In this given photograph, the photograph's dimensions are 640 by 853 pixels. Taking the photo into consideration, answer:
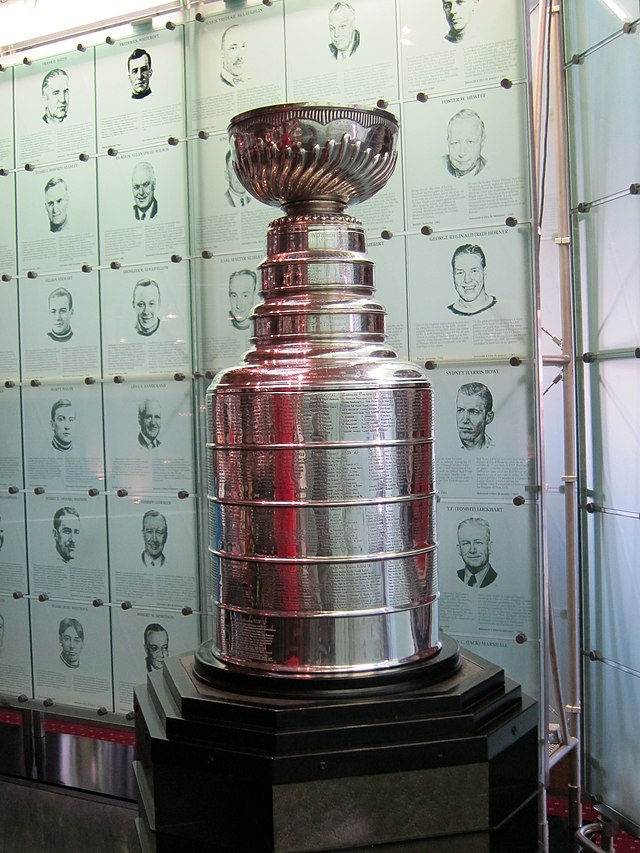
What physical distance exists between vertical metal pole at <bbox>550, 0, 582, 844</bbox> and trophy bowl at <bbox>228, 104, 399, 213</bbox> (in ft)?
4.10

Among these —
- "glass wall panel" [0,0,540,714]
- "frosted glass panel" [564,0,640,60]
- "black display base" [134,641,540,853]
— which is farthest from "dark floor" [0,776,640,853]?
"frosted glass panel" [564,0,640,60]

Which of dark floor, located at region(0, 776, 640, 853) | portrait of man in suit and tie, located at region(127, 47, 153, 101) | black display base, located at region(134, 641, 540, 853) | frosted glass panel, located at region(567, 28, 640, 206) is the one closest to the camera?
black display base, located at region(134, 641, 540, 853)

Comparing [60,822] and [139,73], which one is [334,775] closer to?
[60,822]

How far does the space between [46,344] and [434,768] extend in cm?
261

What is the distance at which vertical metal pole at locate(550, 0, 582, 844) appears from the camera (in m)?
3.09

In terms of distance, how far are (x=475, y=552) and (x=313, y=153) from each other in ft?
5.23

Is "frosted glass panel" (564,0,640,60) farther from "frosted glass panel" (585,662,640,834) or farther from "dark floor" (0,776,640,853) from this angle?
"dark floor" (0,776,640,853)

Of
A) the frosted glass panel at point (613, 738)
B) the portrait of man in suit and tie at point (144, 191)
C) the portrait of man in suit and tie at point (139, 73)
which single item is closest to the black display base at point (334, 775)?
the frosted glass panel at point (613, 738)

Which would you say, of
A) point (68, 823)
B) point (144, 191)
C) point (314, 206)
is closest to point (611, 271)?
point (314, 206)

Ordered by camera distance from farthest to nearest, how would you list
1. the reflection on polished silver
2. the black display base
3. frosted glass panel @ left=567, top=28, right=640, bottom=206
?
frosted glass panel @ left=567, top=28, right=640, bottom=206 → the reflection on polished silver → the black display base

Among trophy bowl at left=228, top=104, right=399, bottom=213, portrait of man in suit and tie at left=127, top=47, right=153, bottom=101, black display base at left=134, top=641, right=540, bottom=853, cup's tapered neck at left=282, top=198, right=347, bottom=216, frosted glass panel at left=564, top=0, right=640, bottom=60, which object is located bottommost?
black display base at left=134, top=641, right=540, bottom=853

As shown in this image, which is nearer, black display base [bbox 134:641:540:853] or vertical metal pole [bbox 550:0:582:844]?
black display base [bbox 134:641:540:853]

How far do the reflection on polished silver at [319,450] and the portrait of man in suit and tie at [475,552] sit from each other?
1.17 m

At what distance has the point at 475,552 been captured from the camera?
123 inches
